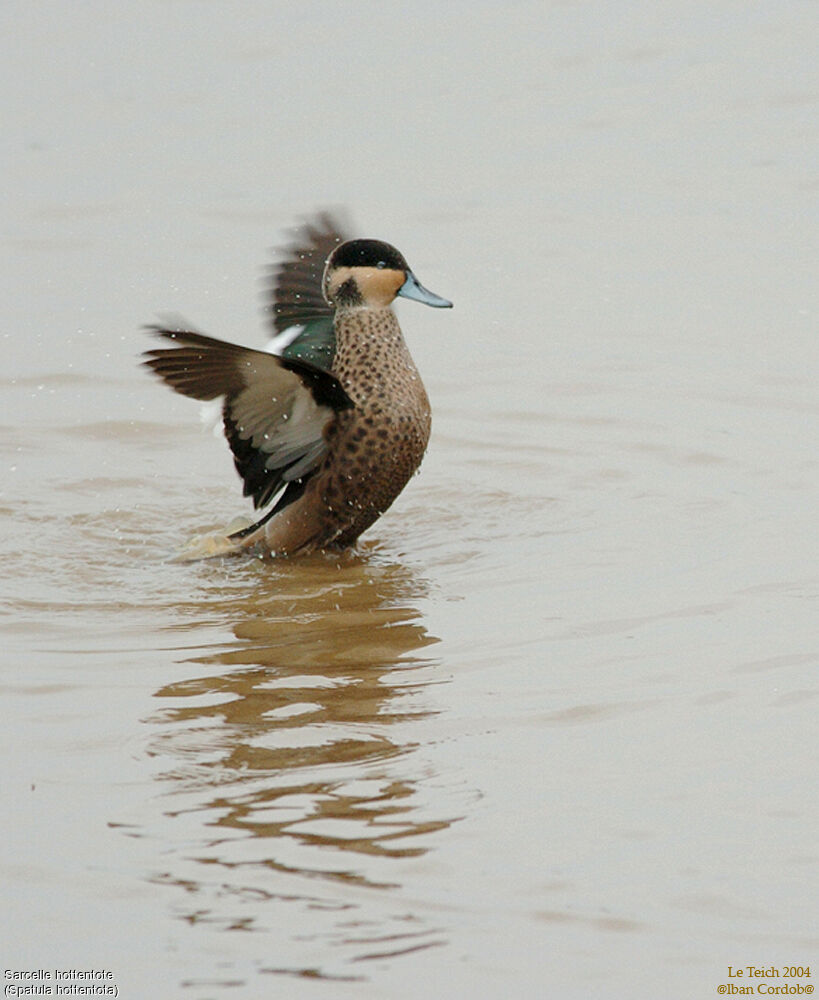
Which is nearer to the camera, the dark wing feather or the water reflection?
the water reflection

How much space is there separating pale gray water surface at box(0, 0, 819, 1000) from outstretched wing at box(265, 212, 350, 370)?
2.18ft

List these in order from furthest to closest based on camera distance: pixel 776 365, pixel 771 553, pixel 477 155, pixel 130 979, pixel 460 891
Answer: pixel 477 155, pixel 776 365, pixel 771 553, pixel 460 891, pixel 130 979

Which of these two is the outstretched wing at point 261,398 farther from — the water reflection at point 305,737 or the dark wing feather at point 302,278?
the dark wing feather at point 302,278

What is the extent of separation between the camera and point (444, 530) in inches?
261

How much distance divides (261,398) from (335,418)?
1.10 ft

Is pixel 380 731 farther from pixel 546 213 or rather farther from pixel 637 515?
pixel 546 213

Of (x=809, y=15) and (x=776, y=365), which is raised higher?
(x=809, y=15)

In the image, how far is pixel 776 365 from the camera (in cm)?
784

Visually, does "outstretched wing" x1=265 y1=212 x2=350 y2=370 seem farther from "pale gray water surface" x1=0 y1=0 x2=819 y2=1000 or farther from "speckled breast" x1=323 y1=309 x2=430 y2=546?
"pale gray water surface" x1=0 y1=0 x2=819 y2=1000

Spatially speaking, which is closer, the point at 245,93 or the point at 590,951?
the point at 590,951

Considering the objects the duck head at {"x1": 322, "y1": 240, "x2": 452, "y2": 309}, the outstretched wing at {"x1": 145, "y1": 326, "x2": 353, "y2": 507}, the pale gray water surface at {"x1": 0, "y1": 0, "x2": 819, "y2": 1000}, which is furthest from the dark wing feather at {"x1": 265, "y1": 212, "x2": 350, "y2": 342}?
the outstretched wing at {"x1": 145, "y1": 326, "x2": 353, "y2": 507}

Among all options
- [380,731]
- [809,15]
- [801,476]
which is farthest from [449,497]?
[809,15]

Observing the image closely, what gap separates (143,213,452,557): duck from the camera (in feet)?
19.5

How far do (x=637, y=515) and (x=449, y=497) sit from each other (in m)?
0.78
